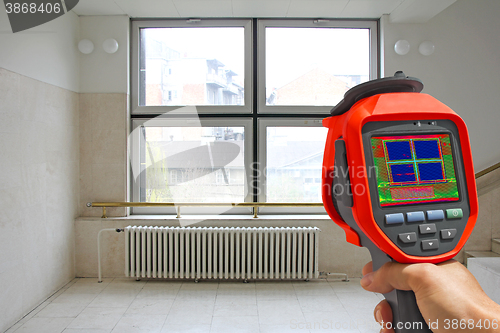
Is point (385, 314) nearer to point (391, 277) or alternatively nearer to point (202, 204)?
point (391, 277)

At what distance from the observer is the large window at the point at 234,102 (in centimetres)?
299

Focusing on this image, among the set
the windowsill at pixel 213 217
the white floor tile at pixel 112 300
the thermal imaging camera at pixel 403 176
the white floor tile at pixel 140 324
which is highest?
the thermal imaging camera at pixel 403 176

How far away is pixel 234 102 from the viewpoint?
9.87ft

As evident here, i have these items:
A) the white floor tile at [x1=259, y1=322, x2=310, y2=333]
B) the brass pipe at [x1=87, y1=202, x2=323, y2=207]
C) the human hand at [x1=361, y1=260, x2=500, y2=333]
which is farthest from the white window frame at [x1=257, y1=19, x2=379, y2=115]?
the human hand at [x1=361, y1=260, x2=500, y2=333]

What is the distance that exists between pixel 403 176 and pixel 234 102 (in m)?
2.64

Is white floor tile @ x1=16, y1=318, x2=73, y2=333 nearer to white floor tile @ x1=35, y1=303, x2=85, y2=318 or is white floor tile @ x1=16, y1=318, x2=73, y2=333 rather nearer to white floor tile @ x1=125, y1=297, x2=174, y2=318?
white floor tile @ x1=35, y1=303, x2=85, y2=318

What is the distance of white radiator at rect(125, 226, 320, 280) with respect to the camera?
269 centimetres

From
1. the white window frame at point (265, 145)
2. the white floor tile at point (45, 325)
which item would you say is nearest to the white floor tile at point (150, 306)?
the white floor tile at point (45, 325)

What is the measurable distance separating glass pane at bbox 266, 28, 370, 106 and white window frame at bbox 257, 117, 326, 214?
0.18 metres

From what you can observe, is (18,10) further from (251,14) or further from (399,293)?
(399,293)

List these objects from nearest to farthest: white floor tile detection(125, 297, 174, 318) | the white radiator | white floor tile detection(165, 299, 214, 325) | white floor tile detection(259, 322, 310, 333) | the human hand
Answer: the human hand < white floor tile detection(259, 322, 310, 333) < white floor tile detection(165, 299, 214, 325) < white floor tile detection(125, 297, 174, 318) < the white radiator

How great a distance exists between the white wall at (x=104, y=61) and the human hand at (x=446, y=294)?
9.63 feet

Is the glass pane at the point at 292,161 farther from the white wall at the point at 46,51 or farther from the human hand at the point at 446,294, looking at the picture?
the human hand at the point at 446,294

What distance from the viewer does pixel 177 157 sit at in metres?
3.01
